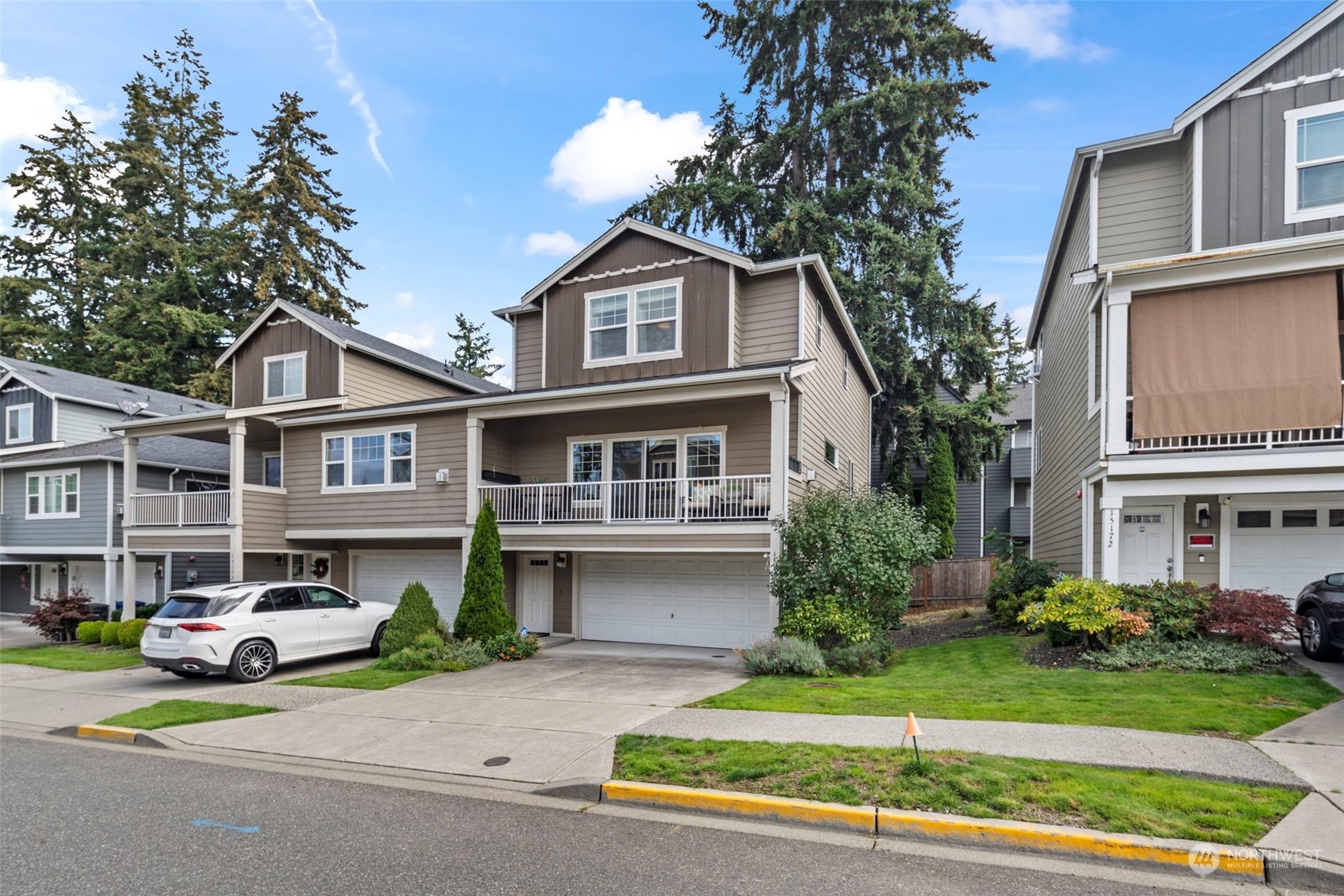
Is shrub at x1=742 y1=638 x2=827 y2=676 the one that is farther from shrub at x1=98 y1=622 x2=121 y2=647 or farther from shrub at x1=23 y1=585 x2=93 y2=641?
shrub at x1=23 y1=585 x2=93 y2=641

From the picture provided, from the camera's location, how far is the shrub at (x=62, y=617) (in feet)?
59.3

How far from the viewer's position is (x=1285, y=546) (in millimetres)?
11750

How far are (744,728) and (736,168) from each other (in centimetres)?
2676

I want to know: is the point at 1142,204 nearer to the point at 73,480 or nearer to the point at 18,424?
the point at 73,480

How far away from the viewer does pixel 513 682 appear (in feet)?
37.1

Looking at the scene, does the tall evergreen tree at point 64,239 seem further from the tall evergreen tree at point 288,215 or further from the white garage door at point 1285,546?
the white garage door at point 1285,546

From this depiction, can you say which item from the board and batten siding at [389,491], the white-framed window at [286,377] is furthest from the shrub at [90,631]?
the white-framed window at [286,377]

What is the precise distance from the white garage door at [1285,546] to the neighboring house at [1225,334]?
24 millimetres

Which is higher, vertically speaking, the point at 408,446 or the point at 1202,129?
the point at 1202,129

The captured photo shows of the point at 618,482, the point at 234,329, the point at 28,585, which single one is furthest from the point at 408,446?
the point at 234,329

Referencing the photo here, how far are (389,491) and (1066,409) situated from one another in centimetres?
1540

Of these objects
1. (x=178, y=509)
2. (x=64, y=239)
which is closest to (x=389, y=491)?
(x=178, y=509)

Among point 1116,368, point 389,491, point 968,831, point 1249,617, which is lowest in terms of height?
point 968,831

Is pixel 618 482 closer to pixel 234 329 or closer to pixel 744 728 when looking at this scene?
pixel 744 728
